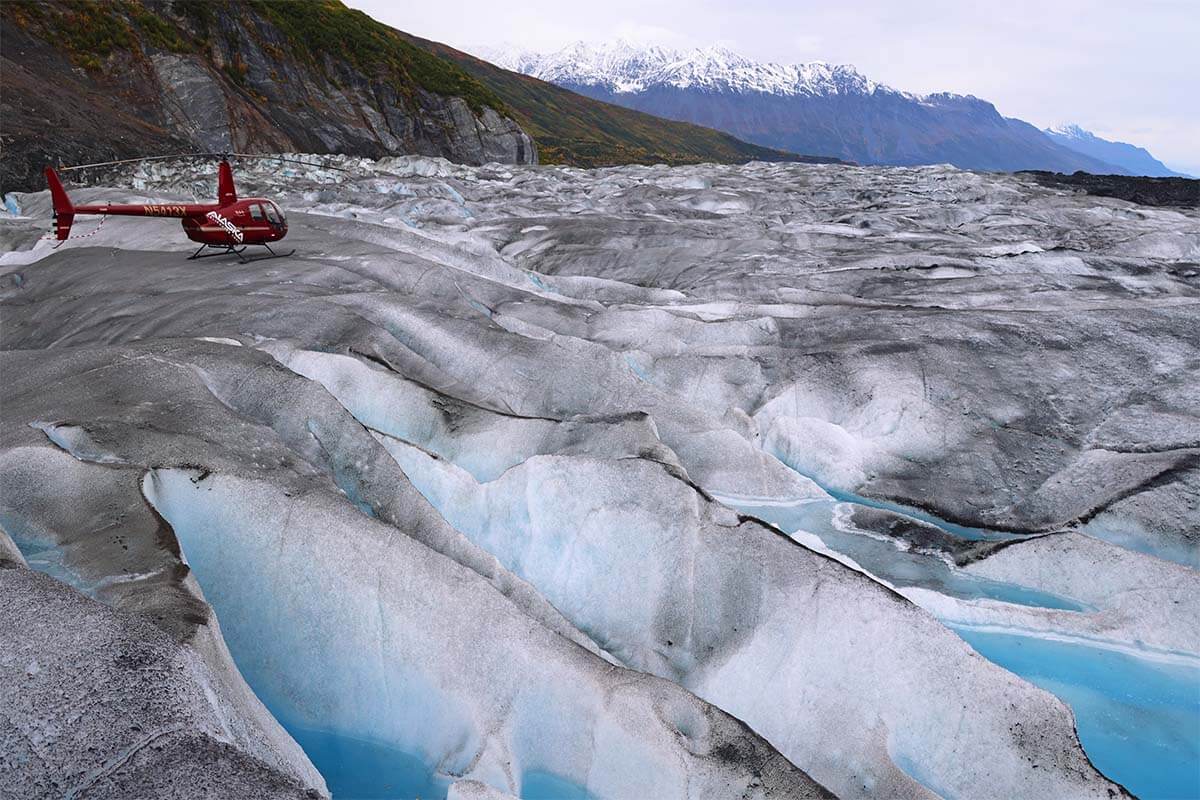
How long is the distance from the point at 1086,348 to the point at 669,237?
15.4 metres

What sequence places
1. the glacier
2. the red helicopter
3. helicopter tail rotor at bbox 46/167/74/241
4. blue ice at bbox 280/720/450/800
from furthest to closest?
helicopter tail rotor at bbox 46/167/74/241 < the red helicopter < blue ice at bbox 280/720/450/800 < the glacier

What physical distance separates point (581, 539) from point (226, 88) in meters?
51.2

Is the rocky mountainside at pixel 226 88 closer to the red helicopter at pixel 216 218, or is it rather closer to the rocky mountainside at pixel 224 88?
the rocky mountainside at pixel 224 88

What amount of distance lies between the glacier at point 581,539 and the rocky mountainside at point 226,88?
22218 mm

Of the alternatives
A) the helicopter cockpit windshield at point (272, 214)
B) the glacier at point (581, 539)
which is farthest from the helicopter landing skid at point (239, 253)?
the helicopter cockpit windshield at point (272, 214)

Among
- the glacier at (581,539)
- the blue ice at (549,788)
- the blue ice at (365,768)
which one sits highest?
the glacier at (581,539)

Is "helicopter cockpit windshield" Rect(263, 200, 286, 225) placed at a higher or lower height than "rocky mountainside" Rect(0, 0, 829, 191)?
lower

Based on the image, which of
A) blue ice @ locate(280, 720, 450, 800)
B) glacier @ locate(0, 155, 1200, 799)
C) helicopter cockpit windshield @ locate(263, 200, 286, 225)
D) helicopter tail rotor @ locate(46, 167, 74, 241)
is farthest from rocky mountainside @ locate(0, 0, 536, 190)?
blue ice @ locate(280, 720, 450, 800)

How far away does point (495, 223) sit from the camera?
30781 millimetres

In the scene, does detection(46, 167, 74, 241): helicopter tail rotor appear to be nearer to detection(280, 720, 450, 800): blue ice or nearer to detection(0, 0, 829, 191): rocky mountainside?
detection(0, 0, 829, 191): rocky mountainside

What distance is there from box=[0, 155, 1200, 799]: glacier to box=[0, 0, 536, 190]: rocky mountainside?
22218 millimetres

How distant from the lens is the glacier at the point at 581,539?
5.68m

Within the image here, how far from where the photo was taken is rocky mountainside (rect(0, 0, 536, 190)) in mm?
34906

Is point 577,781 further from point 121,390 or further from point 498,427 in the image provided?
point 121,390
